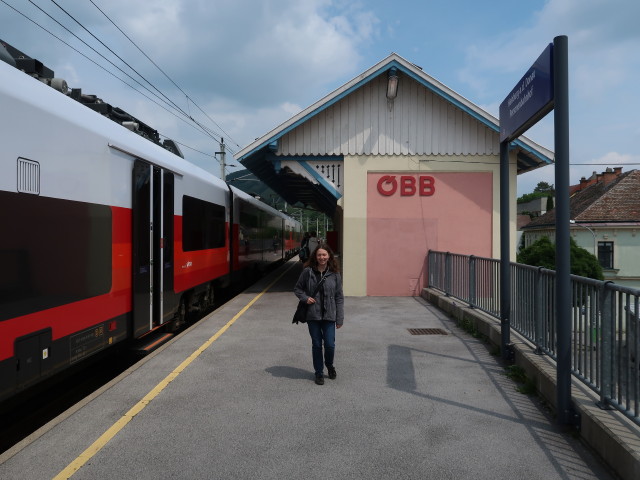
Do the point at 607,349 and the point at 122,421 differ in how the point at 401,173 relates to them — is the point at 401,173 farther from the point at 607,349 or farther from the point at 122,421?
the point at 122,421

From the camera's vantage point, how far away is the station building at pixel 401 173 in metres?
13.2

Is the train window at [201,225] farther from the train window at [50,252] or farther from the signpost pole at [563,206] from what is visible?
the signpost pole at [563,206]

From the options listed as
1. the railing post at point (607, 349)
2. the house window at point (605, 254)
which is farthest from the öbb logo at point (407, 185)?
the house window at point (605, 254)

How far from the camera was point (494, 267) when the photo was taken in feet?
28.1

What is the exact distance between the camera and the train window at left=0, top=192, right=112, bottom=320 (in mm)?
4039

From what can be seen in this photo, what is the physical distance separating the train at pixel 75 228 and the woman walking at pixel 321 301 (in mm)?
2144

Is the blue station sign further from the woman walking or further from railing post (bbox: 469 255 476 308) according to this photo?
railing post (bbox: 469 255 476 308)

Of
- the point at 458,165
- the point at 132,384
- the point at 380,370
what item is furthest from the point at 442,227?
the point at 132,384

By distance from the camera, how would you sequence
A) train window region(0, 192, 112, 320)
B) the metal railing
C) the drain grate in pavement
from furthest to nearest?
the drain grate in pavement < train window region(0, 192, 112, 320) < the metal railing

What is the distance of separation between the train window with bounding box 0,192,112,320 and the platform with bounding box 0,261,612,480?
1086 millimetres

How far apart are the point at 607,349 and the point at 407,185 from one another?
9.48 m

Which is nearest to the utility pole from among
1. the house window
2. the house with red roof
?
the house with red roof

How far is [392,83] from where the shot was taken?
1267 centimetres

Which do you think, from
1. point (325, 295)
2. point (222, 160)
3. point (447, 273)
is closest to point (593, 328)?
point (325, 295)
